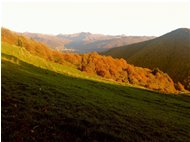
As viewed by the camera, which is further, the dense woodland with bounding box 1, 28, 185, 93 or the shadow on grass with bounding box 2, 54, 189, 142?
the dense woodland with bounding box 1, 28, 185, 93

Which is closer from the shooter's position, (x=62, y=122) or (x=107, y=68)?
(x=62, y=122)

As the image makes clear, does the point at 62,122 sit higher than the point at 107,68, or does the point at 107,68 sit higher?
the point at 62,122

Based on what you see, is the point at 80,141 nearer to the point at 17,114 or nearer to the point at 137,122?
the point at 17,114

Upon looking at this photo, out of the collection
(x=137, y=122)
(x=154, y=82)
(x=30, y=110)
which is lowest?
(x=154, y=82)

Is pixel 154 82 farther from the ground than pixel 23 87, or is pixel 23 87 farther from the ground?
pixel 23 87

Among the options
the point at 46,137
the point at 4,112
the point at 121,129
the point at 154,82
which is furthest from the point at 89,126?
the point at 154,82

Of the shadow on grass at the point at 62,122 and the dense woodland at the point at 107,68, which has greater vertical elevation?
the shadow on grass at the point at 62,122

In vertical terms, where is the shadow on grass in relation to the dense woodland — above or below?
above

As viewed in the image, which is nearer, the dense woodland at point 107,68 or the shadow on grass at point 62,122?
the shadow on grass at point 62,122

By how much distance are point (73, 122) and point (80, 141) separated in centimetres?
251

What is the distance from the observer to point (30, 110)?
17656mm

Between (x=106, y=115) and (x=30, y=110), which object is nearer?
(x=30, y=110)

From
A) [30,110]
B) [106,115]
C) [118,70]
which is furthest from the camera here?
[118,70]

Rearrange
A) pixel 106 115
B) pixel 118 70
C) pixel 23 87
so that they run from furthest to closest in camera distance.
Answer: pixel 118 70 → pixel 23 87 → pixel 106 115
